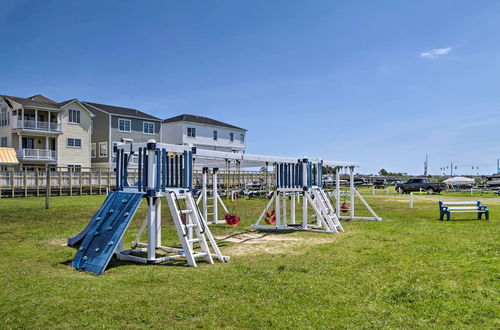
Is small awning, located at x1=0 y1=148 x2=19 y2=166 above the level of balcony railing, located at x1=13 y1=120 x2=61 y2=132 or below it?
below

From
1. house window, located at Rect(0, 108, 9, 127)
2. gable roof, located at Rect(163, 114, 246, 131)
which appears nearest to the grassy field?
house window, located at Rect(0, 108, 9, 127)

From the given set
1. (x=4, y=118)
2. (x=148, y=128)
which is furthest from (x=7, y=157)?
(x=148, y=128)

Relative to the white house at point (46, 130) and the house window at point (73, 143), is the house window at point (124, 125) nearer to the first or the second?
the white house at point (46, 130)

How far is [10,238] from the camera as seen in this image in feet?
40.2

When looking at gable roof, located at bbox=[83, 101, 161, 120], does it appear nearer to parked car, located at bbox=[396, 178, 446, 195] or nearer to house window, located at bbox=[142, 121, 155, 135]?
house window, located at bbox=[142, 121, 155, 135]

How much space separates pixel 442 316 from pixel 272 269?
3.45 meters

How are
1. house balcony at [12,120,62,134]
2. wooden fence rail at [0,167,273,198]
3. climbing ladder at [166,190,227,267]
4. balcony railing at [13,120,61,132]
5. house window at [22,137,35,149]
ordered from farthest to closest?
house window at [22,137,35,149] < balcony railing at [13,120,61,132] < house balcony at [12,120,62,134] < wooden fence rail at [0,167,273,198] < climbing ladder at [166,190,227,267]

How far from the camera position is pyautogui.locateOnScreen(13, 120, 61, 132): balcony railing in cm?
4253

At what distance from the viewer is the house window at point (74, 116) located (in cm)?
4578

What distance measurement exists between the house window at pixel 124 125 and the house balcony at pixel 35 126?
631cm

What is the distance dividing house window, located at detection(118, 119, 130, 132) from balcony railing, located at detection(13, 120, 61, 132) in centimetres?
641

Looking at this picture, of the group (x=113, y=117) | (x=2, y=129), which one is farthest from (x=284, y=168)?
(x=2, y=129)

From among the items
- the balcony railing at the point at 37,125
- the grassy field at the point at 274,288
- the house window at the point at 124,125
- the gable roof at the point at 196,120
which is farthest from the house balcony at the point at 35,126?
the grassy field at the point at 274,288

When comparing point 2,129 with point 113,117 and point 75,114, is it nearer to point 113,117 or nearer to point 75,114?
point 75,114
